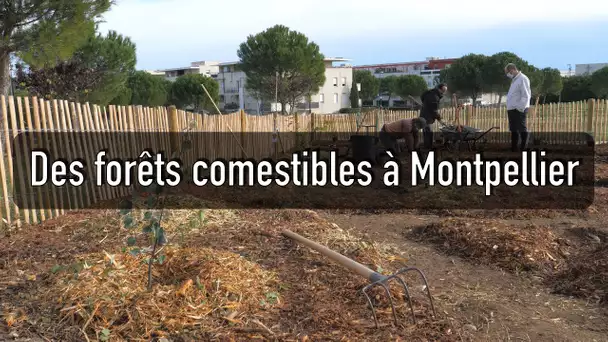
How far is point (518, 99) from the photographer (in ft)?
35.6

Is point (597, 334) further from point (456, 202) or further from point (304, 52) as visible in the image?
point (304, 52)

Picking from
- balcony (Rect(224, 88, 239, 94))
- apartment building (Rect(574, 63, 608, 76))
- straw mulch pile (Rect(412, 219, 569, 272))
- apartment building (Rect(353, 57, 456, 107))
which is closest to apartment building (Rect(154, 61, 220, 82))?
balcony (Rect(224, 88, 239, 94))

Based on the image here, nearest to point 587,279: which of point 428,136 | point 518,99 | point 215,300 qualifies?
point 215,300

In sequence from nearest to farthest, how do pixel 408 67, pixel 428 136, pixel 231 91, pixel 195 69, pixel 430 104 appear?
1. pixel 430 104
2. pixel 428 136
3. pixel 231 91
4. pixel 195 69
5. pixel 408 67

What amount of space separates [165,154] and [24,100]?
124 inches

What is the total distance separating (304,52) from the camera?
2098 inches

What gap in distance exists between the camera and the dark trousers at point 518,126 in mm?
11105

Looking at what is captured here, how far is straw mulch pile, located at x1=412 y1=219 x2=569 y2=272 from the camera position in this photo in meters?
4.77

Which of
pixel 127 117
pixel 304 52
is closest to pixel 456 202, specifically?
pixel 127 117

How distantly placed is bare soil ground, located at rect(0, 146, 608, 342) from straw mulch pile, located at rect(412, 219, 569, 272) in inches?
0.6

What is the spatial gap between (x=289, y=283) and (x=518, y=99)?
8.53 m

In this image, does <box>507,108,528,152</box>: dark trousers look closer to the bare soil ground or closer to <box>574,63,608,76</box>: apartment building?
the bare soil ground

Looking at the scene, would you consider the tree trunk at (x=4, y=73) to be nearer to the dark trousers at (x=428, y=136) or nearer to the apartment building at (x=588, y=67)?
the dark trousers at (x=428, y=136)

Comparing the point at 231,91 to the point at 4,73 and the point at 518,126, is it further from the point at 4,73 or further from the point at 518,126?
the point at 518,126
